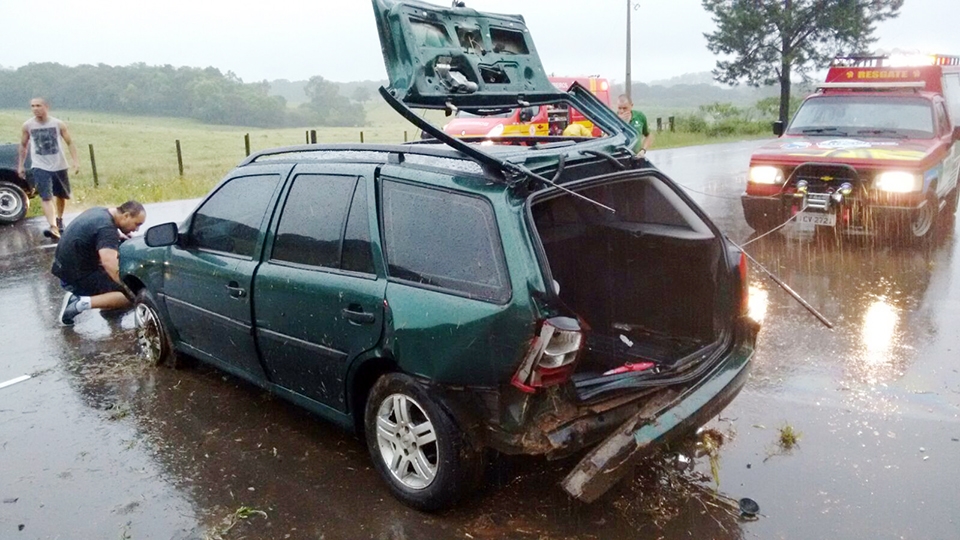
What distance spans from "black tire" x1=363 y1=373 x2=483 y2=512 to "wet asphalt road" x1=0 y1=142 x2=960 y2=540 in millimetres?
130

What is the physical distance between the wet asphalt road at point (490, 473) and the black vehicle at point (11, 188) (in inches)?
245

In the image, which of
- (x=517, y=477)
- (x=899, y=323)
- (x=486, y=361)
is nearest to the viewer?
(x=486, y=361)

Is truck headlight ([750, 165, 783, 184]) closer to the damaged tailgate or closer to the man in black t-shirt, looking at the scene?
the damaged tailgate

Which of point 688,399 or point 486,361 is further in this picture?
point 688,399

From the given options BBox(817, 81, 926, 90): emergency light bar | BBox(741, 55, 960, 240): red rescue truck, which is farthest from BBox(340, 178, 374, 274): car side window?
BBox(817, 81, 926, 90): emergency light bar

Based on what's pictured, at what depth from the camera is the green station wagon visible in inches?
124

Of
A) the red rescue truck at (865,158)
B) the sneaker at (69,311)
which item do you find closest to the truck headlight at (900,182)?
the red rescue truck at (865,158)

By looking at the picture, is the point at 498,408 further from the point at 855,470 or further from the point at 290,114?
the point at 290,114

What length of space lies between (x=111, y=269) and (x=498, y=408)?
4.44m

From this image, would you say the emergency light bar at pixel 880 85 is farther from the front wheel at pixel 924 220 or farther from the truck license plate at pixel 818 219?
the truck license plate at pixel 818 219

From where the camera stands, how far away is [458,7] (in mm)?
4141

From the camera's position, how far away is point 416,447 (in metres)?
3.43

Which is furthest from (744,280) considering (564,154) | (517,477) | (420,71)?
(420,71)

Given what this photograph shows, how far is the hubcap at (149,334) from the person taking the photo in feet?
17.4
